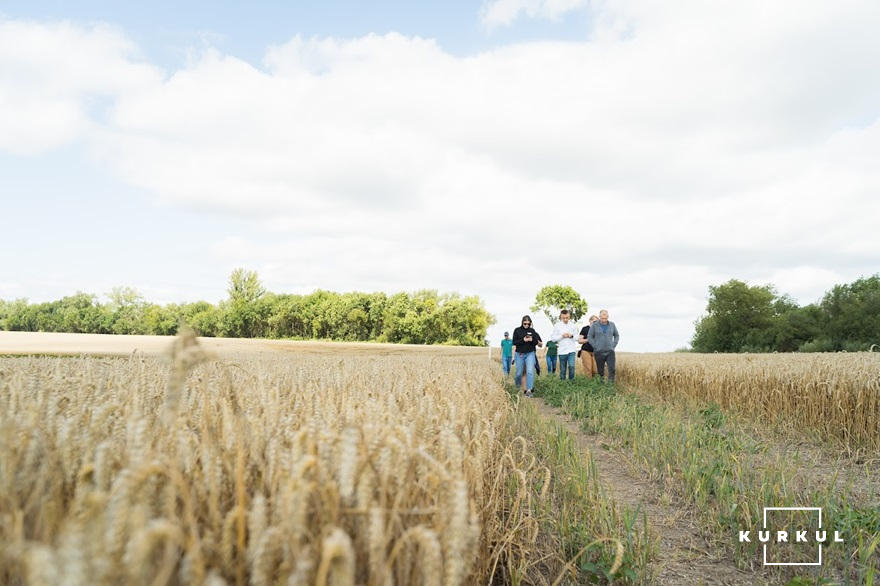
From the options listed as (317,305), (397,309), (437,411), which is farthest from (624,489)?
(317,305)

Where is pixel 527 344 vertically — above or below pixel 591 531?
above

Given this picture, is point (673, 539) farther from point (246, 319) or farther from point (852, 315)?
point (246, 319)

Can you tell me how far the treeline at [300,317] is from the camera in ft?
257

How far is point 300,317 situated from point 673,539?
82367 mm

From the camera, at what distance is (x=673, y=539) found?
540 cm

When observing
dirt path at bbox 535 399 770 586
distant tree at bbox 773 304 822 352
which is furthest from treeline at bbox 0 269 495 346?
dirt path at bbox 535 399 770 586

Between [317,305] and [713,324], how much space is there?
53295 millimetres

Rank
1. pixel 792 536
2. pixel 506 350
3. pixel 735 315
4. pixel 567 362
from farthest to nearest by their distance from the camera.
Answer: pixel 735 315 → pixel 506 350 → pixel 567 362 → pixel 792 536

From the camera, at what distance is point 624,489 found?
7.04 metres

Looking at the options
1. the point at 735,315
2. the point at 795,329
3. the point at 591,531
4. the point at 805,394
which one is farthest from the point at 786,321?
the point at 591,531

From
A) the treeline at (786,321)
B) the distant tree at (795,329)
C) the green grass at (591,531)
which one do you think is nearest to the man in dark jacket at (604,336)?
the green grass at (591,531)

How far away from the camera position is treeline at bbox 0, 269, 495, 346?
257 feet

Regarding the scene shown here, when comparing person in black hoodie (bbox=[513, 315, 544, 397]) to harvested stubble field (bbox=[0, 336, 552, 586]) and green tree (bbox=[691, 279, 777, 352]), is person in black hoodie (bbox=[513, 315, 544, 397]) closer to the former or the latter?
harvested stubble field (bbox=[0, 336, 552, 586])

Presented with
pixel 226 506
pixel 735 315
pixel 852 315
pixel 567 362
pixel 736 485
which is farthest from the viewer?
pixel 735 315
